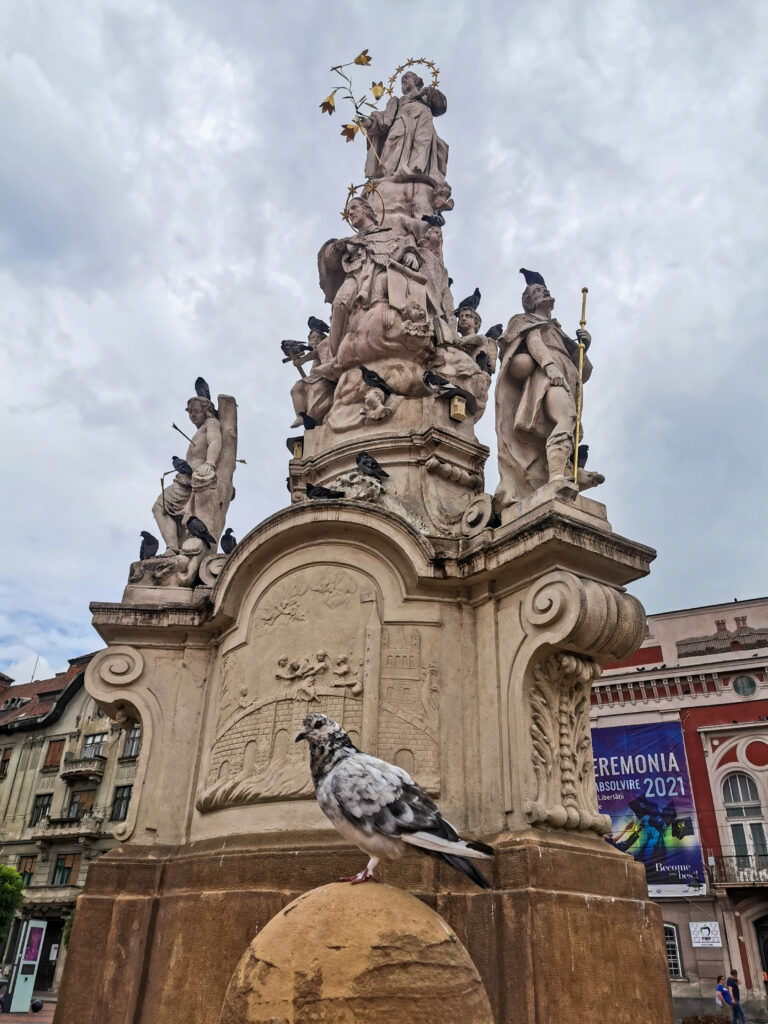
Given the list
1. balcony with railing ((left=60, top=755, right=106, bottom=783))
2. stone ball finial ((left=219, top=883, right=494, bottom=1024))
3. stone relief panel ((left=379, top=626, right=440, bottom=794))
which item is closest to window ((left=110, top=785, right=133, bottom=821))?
balcony with railing ((left=60, top=755, right=106, bottom=783))

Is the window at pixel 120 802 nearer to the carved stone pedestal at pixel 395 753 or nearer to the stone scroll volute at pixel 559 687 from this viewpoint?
the carved stone pedestal at pixel 395 753

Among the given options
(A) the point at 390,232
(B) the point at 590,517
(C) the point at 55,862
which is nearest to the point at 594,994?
(B) the point at 590,517

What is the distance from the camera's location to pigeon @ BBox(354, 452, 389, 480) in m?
8.50

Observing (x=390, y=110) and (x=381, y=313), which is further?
(x=390, y=110)

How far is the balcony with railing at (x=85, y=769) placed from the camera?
37.6 meters

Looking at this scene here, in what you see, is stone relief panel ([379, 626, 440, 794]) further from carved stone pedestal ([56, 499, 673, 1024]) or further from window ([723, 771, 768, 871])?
window ([723, 771, 768, 871])

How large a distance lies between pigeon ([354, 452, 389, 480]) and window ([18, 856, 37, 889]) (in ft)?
123

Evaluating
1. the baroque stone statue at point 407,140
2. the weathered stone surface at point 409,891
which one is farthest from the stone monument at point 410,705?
the baroque stone statue at point 407,140

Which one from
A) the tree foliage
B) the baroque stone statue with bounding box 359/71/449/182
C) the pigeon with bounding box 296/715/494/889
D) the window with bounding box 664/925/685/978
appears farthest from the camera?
the tree foliage

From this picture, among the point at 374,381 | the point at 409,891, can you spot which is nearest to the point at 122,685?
the point at 409,891

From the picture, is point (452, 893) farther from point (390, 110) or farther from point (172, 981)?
point (390, 110)

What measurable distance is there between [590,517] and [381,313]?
4.63 meters

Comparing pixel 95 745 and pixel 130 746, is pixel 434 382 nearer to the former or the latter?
pixel 130 746

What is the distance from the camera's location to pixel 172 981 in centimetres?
614
